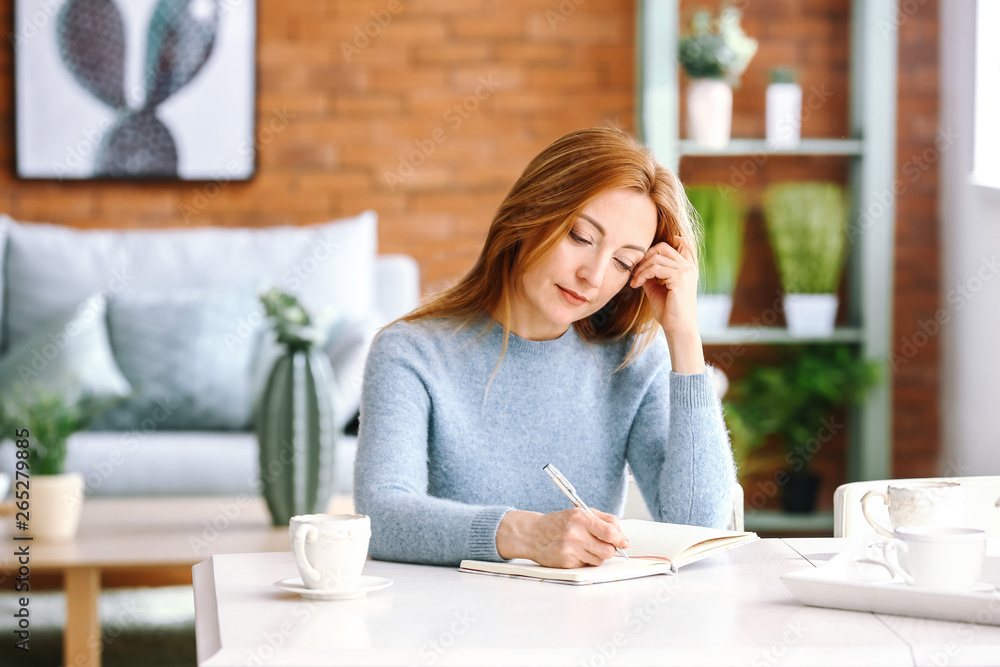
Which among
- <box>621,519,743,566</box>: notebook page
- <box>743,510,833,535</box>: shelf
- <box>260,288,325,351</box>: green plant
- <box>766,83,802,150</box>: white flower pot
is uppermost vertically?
<box>766,83,802,150</box>: white flower pot

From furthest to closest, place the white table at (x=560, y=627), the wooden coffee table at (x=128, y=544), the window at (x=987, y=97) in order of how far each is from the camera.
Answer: the window at (x=987, y=97), the wooden coffee table at (x=128, y=544), the white table at (x=560, y=627)

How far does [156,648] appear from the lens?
2648 mm

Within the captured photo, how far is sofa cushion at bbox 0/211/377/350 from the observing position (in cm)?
358

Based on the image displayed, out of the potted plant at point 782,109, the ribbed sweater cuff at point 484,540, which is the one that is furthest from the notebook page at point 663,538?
the potted plant at point 782,109

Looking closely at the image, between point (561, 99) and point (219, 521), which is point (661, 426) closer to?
point (219, 521)

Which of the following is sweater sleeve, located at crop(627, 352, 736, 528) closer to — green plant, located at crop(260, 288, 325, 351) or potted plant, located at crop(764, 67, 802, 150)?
green plant, located at crop(260, 288, 325, 351)

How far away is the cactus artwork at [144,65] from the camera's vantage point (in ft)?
12.6

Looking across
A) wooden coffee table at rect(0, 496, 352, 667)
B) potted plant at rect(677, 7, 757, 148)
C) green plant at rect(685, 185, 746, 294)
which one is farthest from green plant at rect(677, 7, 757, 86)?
wooden coffee table at rect(0, 496, 352, 667)

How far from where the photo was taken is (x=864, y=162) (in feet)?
11.8

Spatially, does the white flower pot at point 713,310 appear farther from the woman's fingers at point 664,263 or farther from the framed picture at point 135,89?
the woman's fingers at point 664,263

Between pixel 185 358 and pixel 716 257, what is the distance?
1718 mm

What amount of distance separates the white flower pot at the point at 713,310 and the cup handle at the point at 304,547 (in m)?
Answer: 2.75

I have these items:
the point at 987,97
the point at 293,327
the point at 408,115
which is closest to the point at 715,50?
the point at 987,97

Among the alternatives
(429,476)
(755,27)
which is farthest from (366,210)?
(429,476)
